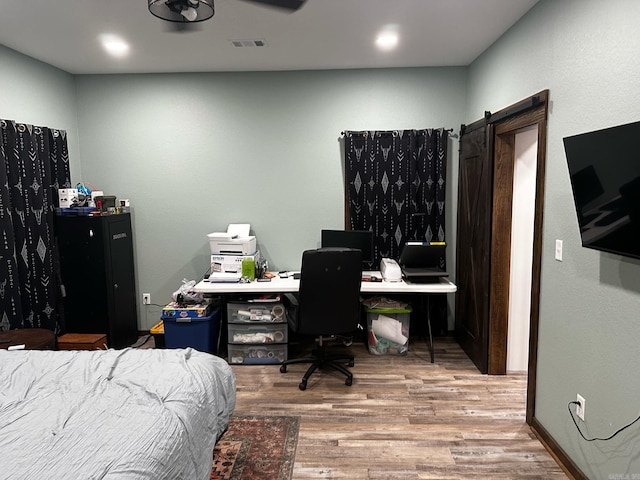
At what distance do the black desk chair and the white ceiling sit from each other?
1.58 m

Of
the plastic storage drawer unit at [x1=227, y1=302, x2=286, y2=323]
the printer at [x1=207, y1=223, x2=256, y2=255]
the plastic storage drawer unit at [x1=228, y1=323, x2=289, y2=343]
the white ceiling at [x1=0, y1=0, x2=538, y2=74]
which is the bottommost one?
the plastic storage drawer unit at [x1=228, y1=323, x2=289, y2=343]

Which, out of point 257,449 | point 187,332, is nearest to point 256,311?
point 187,332

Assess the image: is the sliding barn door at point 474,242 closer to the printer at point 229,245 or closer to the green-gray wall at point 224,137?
the green-gray wall at point 224,137

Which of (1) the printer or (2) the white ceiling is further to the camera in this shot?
(1) the printer

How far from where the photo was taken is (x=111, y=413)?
1.66m

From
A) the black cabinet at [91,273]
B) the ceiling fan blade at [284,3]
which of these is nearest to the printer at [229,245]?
the black cabinet at [91,273]

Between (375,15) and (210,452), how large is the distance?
268 centimetres

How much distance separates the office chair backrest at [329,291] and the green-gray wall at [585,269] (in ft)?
4.14

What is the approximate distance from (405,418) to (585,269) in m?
1.46

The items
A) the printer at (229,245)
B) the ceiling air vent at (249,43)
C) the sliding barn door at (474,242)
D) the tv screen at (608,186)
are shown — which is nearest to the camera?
the tv screen at (608,186)

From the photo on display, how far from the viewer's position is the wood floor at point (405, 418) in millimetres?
2256

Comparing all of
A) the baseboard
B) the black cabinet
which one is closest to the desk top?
the black cabinet

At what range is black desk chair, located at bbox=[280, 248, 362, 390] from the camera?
302cm

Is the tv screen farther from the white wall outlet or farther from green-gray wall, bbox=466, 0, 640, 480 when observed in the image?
the white wall outlet
